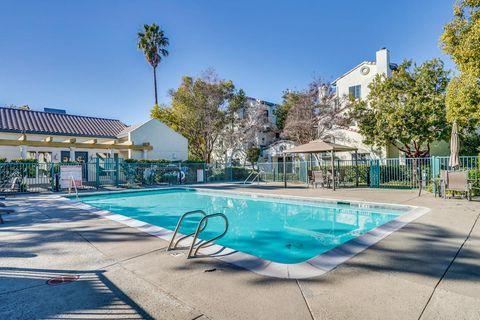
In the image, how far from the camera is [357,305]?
2672mm

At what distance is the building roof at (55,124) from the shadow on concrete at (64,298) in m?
22.4

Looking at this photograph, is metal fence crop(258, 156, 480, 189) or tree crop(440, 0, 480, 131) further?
metal fence crop(258, 156, 480, 189)

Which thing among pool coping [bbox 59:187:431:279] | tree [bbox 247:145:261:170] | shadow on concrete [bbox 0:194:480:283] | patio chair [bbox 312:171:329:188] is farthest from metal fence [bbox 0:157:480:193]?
pool coping [bbox 59:187:431:279]

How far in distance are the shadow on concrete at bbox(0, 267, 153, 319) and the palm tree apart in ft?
96.0

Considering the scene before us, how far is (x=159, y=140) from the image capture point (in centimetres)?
2447

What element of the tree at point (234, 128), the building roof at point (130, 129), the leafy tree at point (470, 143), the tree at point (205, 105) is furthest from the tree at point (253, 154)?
the leafy tree at point (470, 143)

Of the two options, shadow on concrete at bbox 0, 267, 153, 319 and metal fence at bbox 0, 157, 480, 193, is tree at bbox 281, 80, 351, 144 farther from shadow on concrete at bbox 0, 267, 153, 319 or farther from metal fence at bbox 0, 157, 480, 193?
shadow on concrete at bbox 0, 267, 153, 319

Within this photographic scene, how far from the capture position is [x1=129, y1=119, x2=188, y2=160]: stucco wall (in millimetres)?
23253

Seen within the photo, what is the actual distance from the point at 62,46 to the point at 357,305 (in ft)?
65.3

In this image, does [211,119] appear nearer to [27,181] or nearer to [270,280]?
[27,181]

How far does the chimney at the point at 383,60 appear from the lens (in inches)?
840

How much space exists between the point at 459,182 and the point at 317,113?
45.2 ft

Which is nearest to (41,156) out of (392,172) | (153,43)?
(153,43)

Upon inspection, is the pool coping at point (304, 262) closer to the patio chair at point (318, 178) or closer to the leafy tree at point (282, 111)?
the patio chair at point (318, 178)
